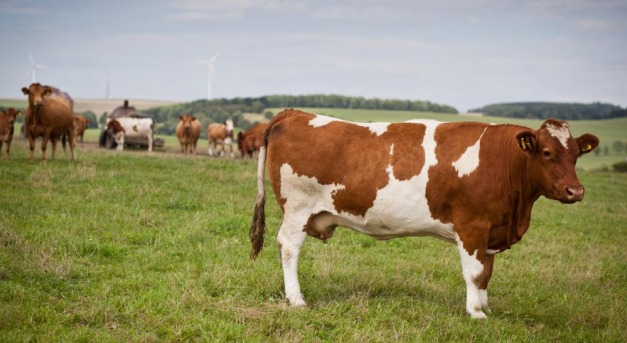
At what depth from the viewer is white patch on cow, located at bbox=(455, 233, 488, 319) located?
288 inches

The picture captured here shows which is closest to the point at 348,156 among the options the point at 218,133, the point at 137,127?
the point at 137,127

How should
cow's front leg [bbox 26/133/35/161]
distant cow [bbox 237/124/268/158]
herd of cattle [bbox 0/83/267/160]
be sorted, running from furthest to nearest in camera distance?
distant cow [bbox 237/124/268/158], herd of cattle [bbox 0/83/267/160], cow's front leg [bbox 26/133/35/161]

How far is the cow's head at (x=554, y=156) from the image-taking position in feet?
23.3

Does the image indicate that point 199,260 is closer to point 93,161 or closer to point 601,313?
point 601,313

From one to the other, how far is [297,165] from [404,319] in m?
2.14

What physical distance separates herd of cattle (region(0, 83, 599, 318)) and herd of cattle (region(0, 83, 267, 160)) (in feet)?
41.1


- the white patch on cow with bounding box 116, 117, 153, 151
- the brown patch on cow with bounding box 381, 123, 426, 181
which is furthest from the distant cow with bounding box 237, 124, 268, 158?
the brown patch on cow with bounding box 381, 123, 426, 181

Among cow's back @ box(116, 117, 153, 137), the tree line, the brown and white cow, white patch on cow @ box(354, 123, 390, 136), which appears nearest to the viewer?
the brown and white cow

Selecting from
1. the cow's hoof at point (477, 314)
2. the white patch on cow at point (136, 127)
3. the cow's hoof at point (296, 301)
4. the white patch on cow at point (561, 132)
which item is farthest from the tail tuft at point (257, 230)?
the white patch on cow at point (136, 127)

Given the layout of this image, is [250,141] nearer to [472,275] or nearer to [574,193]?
[472,275]

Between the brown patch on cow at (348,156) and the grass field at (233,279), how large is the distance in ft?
3.91

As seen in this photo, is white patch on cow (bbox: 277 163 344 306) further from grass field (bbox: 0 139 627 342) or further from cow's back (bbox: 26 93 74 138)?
cow's back (bbox: 26 93 74 138)

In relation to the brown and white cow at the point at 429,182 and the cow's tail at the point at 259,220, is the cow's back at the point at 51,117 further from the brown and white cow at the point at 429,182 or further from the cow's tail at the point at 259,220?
the brown and white cow at the point at 429,182

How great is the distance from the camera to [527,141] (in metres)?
7.18
